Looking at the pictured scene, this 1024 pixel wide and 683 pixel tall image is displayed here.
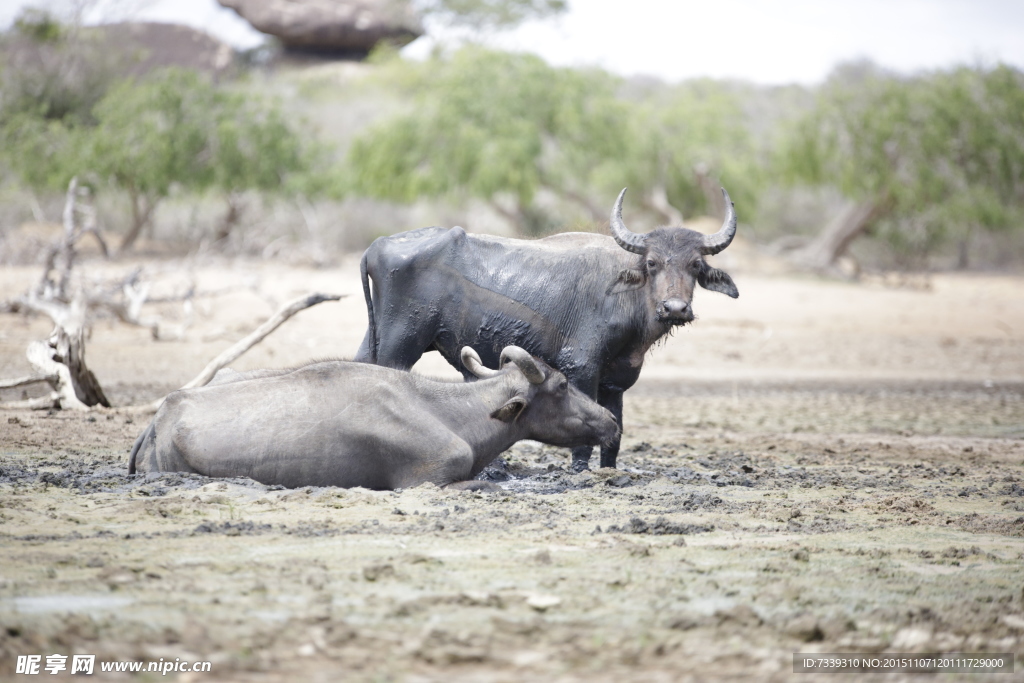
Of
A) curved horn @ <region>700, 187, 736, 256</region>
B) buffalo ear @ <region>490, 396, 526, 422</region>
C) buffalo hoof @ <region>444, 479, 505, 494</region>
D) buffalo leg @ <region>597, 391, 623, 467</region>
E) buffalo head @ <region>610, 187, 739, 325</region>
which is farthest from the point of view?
buffalo leg @ <region>597, 391, 623, 467</region>

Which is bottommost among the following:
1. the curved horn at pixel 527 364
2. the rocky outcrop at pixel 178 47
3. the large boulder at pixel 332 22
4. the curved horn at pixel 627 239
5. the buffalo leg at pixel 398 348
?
the buffalo leg at pixel 398 348

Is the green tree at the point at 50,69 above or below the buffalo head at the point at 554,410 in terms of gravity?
above

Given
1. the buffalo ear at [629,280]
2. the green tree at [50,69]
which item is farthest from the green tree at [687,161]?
the buffalo ear at [629,280]

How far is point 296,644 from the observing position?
13.7 feet

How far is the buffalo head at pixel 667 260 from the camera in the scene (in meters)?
8.12

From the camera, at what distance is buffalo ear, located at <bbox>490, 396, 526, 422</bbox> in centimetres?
761

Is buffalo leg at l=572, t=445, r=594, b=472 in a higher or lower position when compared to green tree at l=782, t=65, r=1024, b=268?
lower

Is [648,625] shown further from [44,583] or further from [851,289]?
[851,289]

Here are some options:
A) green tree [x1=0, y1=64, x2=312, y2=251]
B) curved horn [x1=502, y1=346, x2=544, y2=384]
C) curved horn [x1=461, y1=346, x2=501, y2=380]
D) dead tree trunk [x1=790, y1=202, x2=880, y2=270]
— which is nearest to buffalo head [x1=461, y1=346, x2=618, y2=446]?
curved horn [x1=502, y1=346, x2=544, y2=384]

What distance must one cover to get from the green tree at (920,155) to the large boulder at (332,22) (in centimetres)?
3219

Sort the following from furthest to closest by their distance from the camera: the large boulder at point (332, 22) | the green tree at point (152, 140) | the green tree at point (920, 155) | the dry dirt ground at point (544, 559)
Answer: the large boulder at point (332, 22) < the green tree at point (920, 155) < the green tree at point (152, 140) < the dry dirt ground at point (544, 559)

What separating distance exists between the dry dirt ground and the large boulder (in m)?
50.0

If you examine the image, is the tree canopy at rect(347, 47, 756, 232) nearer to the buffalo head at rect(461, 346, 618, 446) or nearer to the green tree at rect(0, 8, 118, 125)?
the green tree at rect(0, 8, 118, 125)

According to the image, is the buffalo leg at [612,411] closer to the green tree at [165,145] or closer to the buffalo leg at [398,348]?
the buffalo leg at [398,348]
